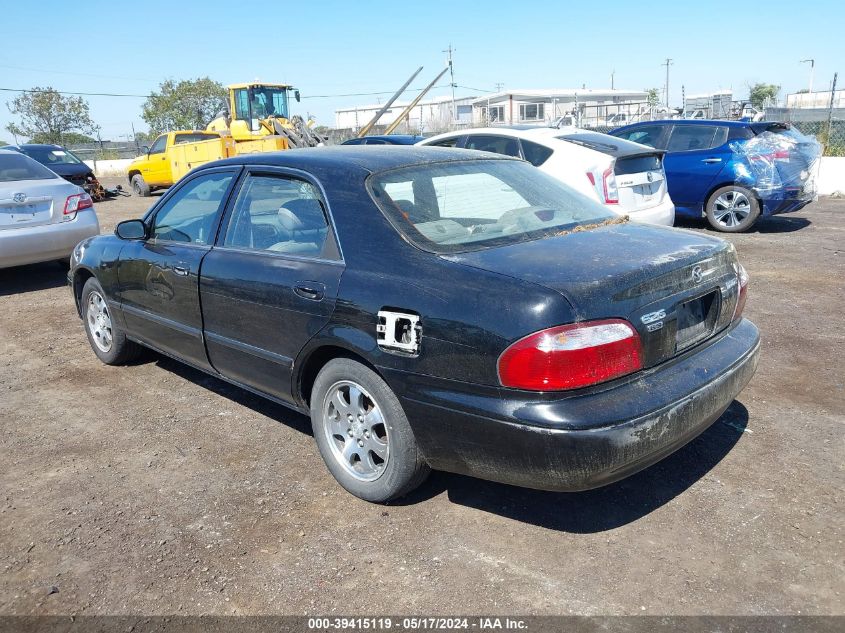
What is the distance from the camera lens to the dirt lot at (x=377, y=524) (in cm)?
270

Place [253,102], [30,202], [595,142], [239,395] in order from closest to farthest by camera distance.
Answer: [239,395], [30,202], [595,142], [253,102]

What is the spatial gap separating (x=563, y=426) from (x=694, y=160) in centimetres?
901

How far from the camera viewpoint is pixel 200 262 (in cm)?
406

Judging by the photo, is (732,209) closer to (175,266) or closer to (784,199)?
(784,199)

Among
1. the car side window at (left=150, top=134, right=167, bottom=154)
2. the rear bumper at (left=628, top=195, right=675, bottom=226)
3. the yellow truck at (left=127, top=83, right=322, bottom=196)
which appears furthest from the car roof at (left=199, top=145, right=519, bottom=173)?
the car side window at (left=150, top=134, right=167, bottom=154)

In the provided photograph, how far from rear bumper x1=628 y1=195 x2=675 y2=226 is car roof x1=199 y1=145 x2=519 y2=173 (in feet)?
13.4

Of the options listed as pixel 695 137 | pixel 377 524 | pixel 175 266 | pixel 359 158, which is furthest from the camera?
pixel 695 137

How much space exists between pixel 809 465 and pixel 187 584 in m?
2.96

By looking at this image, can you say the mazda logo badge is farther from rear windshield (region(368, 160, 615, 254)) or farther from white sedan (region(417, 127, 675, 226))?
white sedan (region(417, 127, 675, 226))

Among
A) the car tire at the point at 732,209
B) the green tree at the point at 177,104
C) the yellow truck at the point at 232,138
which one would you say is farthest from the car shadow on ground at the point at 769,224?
the green tree at the point at 177,104

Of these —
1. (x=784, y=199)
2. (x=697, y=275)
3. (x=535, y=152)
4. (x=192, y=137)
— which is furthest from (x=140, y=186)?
(x=697, y=275)

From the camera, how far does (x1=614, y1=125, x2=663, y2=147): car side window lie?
1115cm

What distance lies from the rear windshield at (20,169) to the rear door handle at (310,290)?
257 inches

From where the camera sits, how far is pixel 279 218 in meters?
3.76
